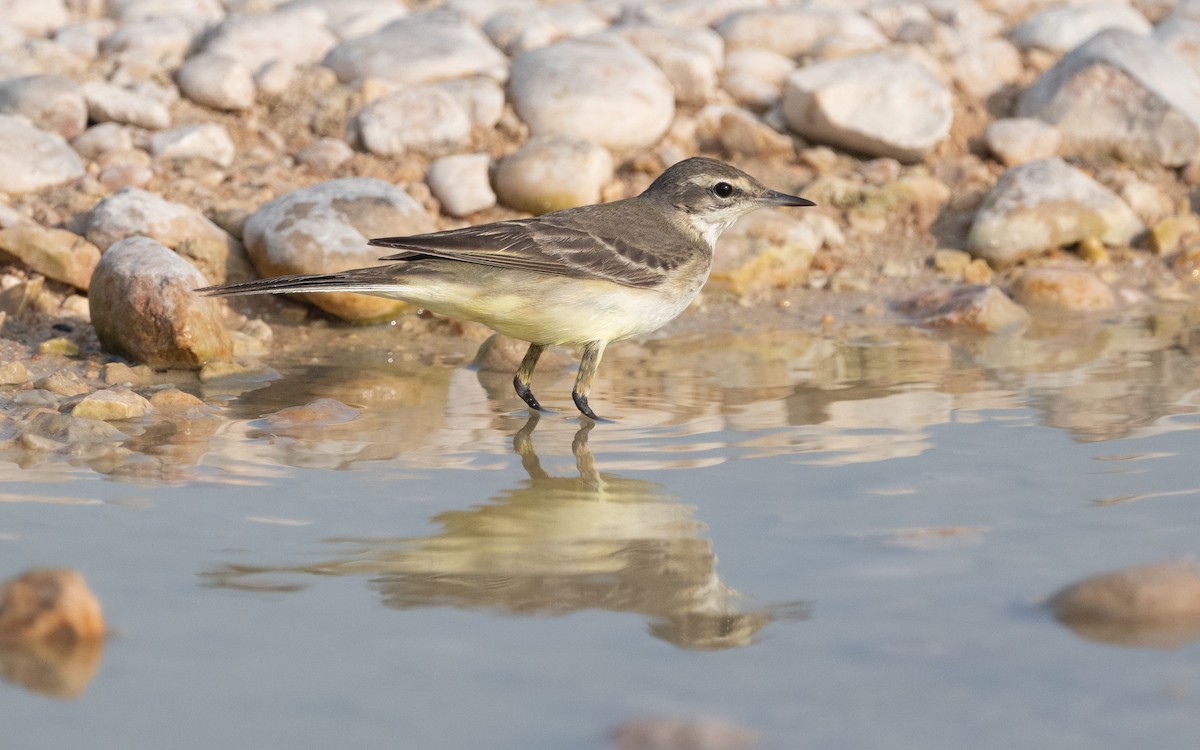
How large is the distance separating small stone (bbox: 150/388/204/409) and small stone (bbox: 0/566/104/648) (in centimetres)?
313

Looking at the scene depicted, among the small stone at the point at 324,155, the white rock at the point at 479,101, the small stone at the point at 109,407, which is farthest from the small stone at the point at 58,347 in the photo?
the white rock at the point at 479,101

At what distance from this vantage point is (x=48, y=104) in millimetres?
10172

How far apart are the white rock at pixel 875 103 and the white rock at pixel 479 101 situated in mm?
2443

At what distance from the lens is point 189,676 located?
3.65 meters

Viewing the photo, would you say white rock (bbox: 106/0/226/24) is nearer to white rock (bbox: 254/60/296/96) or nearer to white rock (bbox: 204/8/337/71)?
white rock (bbox: 204/8/337/71)

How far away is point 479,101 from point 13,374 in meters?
4.71

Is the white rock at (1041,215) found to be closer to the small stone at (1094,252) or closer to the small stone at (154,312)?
the small stone at (1094,252)

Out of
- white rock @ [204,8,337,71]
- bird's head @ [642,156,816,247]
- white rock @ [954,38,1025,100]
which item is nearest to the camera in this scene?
bird's head @ [642,156,816,247]

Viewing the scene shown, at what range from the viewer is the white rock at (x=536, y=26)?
1188 centimetres

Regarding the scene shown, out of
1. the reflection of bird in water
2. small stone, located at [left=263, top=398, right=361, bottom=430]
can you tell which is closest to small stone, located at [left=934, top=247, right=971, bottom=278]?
small stone, located at [left=263, top=398, right=361, bottom=430]

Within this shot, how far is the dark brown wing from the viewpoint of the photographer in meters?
6.86

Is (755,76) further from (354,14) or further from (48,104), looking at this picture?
(48,104)

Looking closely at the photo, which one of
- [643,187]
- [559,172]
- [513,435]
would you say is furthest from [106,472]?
[643,187]

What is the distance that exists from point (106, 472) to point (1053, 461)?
3981mm
